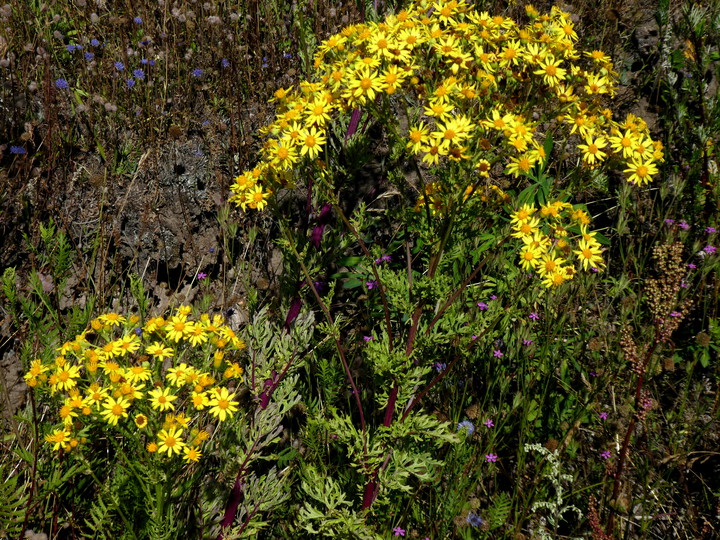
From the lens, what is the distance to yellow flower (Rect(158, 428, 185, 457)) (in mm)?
1588

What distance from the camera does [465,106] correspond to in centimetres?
174

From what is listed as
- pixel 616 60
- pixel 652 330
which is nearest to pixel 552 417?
pixel 652 330

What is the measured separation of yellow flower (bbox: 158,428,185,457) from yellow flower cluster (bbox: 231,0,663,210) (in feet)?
2.41

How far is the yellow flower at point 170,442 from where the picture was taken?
1.59m

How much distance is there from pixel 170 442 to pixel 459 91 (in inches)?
53.1

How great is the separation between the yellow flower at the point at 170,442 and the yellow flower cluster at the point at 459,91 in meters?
0.73

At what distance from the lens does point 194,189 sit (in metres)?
3.38

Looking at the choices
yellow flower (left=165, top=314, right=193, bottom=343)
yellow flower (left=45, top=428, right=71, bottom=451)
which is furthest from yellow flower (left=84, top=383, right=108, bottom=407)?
yellow flower (left=165, top=314, right=193, bottom=343)

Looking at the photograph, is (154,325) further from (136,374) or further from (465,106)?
(465,106)

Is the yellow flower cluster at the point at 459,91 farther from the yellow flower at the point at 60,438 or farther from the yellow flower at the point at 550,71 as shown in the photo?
the yellow flower at the point at 60,438

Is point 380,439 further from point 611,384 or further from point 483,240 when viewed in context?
point 483,240

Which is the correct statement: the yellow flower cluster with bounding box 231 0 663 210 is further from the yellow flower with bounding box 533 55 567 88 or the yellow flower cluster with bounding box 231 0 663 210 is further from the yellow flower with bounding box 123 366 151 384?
the yellow flower with bounding box 123 366 151 384

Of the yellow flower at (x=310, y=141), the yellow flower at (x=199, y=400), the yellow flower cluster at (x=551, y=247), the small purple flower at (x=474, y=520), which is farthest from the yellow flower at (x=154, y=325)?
the small purple flower at (x=474, y=520)

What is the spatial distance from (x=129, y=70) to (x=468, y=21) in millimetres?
2961
